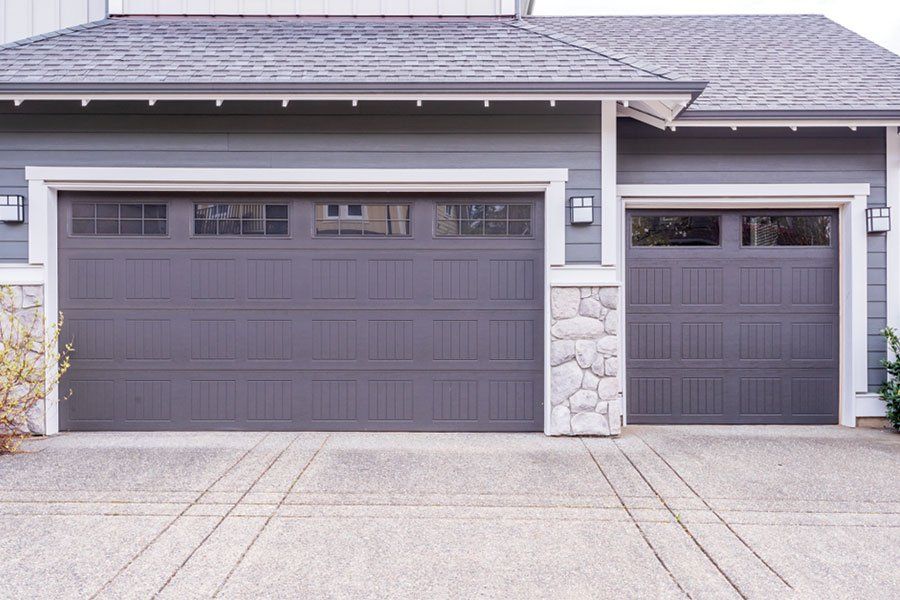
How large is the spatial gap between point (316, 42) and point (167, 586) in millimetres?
4904

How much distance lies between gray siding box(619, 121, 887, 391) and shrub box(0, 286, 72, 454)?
5.56m

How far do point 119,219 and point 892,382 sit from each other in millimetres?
7506

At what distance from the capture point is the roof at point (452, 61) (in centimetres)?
466

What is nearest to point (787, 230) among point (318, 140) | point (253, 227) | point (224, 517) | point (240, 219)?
point (318, 140)

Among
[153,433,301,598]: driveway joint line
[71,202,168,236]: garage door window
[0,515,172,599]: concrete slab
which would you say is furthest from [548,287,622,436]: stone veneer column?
[71,202,168,236]: garage door window

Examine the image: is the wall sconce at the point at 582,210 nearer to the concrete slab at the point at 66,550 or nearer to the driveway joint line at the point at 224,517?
the driveway joint line at the point at 224,517

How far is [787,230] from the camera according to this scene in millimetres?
5641

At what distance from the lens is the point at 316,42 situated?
18.1ft

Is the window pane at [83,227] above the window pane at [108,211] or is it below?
below

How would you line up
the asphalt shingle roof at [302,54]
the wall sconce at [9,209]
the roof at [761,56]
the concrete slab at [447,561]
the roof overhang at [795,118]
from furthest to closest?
the roof at [761,56] < the roof overhang at [795,118] < the wall sconce at [9,209] < the asphalt shingle roof at [302,54] < the concrete slab at [447,561]

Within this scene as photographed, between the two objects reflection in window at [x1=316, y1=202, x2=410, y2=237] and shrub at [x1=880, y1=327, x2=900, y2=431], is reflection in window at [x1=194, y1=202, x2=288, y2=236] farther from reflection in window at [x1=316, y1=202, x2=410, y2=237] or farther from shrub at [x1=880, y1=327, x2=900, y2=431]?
shrub at [x1=880, y1=327, x2=900, y2=431]

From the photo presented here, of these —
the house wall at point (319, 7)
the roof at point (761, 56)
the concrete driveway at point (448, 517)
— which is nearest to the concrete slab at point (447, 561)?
the concrete driveway at point (448, 517)

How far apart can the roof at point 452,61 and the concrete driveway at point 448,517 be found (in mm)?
3049

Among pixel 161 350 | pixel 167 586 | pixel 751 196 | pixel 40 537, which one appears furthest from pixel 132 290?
pixel 751 196
